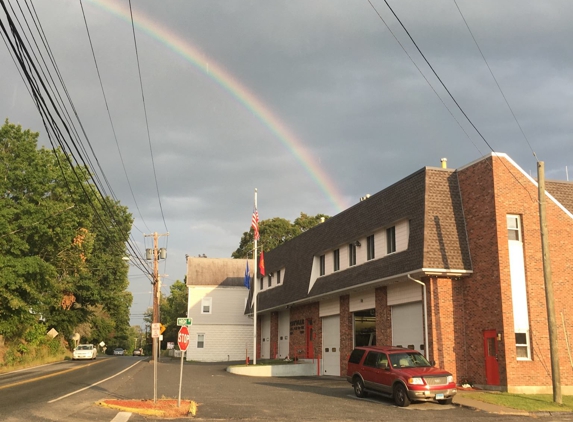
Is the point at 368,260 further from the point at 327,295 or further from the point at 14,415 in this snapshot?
the point at 14,415

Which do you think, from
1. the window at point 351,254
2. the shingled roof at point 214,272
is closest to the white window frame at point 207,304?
the shingled roof at point 214,272

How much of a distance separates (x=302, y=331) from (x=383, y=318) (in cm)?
1168

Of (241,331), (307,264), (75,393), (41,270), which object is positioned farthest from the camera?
(241,331)

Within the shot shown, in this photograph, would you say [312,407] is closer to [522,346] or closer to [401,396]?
[401,396]

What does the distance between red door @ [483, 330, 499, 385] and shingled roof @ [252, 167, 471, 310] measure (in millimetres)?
2779

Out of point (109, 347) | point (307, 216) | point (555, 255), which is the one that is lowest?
point (109, 347)

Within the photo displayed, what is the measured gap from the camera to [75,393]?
1977 centimetres

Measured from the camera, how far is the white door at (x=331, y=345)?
101 ft

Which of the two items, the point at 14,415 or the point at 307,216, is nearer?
the point at 14,415

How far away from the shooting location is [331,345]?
3147 cm

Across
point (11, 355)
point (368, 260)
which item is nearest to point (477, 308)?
point (368, 260)

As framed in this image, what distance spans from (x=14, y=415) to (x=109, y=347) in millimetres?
109705

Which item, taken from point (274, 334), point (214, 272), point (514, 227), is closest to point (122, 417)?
point (514, 227)

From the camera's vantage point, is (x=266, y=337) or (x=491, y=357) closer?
(x=491, y=357)
